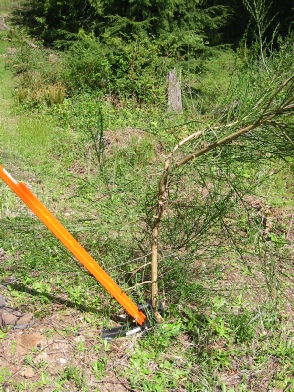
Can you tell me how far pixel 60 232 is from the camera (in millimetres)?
Answer: 2166

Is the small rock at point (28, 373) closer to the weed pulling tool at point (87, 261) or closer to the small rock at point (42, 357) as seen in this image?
the small rock at point (42, 357)

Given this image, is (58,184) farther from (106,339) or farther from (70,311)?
(106,339)

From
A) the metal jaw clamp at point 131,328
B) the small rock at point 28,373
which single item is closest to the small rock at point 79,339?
the metal jaw clamp at point 131,328

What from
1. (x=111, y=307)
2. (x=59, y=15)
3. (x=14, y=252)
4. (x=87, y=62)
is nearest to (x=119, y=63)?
(x=87, y=62)

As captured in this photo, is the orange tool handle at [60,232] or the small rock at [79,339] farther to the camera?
the small rock at [79,339]

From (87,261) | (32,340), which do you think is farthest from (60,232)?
(32,340)

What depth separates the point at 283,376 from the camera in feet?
7.80

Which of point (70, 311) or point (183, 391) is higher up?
point (70, 311)

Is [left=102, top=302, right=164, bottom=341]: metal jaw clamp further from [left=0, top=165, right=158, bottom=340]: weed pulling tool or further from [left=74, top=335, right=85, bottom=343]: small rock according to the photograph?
[left=74, top=335, right=85, bottom=343]: small rock

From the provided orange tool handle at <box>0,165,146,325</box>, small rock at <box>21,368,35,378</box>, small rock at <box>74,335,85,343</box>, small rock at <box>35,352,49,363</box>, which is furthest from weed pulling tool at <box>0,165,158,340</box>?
small rock at <box>21,368,35,378</box>

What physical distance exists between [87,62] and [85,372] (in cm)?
552

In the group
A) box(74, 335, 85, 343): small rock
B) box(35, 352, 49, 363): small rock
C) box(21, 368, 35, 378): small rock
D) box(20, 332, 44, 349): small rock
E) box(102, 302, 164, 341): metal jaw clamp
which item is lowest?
box(21, 368, 35, 378): small rock

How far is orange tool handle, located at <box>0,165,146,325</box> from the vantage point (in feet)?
6.91

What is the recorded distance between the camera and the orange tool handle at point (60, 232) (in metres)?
2.11
